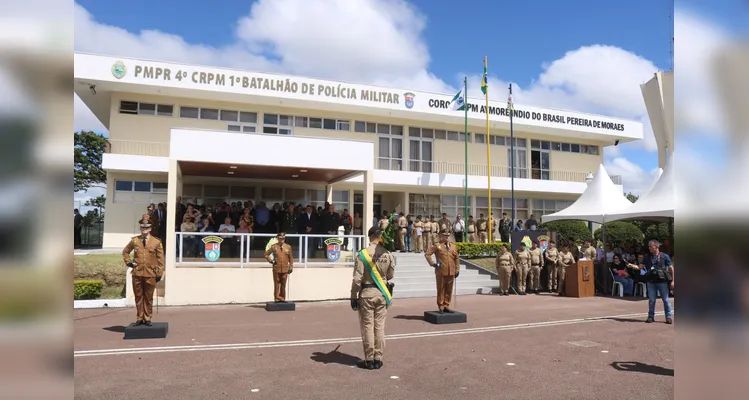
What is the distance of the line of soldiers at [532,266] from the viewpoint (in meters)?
17.1

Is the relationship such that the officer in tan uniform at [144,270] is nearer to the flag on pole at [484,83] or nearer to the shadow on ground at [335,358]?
the shadow on ground at [335,358]

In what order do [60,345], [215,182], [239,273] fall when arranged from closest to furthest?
[60,345], [239,273], [215,182]

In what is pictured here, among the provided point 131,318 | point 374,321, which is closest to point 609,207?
point 374,321

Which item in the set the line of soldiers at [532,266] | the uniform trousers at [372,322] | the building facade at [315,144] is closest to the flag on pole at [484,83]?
the building facade at [315,144]

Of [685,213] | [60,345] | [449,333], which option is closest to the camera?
[60,345]

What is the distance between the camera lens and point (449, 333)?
9.83 m

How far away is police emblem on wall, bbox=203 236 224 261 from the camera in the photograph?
14.3 metres

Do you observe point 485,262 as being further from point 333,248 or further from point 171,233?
point 171,233

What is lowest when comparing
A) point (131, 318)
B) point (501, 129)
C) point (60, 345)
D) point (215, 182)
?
point (131, 318)

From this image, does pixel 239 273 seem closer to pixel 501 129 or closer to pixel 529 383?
pixel 529 383

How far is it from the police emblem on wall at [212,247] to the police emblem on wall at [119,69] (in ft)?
38.1

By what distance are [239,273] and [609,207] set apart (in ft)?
42.9

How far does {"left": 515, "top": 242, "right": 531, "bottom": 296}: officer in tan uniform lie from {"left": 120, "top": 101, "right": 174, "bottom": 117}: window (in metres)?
16.7

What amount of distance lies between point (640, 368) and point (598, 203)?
42.1 ft
